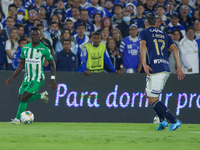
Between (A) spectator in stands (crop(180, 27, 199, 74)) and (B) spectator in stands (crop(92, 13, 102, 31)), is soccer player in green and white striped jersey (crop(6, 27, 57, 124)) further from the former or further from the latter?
(A) spectator in stands (crop(180, 27, 199, 74))

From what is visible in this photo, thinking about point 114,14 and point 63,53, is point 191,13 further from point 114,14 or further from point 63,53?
point 63,53

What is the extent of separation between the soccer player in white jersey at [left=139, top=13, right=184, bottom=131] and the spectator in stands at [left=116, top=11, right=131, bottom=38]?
5.29 m

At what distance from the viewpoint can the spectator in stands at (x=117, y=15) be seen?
42.4ft

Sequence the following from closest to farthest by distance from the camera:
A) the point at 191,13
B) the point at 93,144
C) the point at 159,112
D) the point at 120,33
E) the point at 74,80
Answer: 1. the point at 93,144
2. the point at 159,112
3. the point at 74,80
4. the point at 120,33
5. the point at 191,13

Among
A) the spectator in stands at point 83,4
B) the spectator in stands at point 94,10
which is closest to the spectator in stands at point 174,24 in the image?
the spectator in stands at point 94,10

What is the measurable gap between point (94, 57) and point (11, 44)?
8.28 ft

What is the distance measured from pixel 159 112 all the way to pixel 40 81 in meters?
3.04

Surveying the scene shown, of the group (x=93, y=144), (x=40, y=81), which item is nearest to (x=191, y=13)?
(x=40, y=81)

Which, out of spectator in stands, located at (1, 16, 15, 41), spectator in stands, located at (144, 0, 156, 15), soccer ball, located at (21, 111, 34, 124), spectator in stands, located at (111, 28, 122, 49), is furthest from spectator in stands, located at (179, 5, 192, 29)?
soccer ball, located at (21, 111, 34, 124)

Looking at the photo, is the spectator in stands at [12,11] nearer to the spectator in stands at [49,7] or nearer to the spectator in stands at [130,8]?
the spectator in stands at [49,7]

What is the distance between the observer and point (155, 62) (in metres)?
6.89

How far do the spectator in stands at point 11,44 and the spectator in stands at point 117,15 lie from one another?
3.57 m

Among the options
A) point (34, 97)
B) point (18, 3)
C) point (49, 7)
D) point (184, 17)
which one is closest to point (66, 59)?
point (34, 97)

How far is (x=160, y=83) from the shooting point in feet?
22.5
